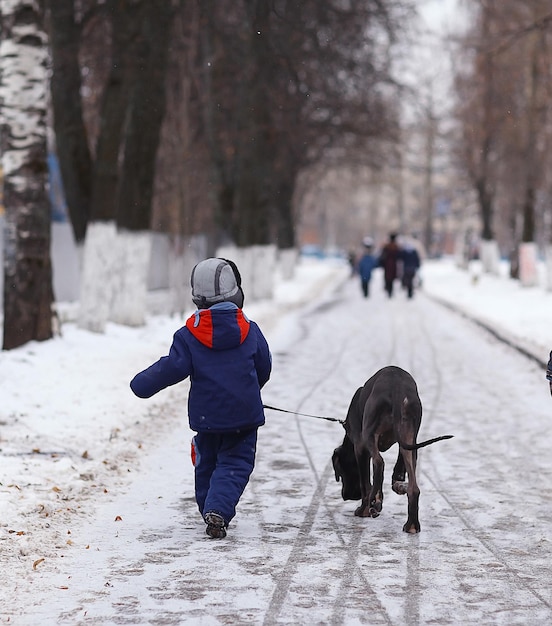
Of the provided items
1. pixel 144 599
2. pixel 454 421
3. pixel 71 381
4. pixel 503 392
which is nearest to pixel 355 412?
pixel 144 599

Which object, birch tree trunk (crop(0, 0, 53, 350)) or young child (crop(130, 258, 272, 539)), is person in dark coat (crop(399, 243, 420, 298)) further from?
young child (crop(130, 258, 272, 539))

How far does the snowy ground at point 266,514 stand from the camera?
16.2 ft

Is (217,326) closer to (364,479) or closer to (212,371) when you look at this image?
(212,371)

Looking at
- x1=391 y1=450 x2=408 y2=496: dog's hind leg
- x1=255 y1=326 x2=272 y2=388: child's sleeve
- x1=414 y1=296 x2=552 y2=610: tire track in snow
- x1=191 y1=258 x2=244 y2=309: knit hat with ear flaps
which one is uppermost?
x1=191 y1=258 x2=244 y2=309: knit hat with ear flaps

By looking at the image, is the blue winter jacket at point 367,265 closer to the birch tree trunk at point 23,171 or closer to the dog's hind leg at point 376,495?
the birch tree trunk at point 23,171

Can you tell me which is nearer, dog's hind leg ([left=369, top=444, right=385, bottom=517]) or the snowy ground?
the snowy ground

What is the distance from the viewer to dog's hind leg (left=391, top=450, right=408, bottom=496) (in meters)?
6.41

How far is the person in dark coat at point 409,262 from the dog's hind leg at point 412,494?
24322 millimetres

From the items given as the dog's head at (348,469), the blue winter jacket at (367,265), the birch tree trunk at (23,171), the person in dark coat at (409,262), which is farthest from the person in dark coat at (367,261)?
the dog's head at (348,469)

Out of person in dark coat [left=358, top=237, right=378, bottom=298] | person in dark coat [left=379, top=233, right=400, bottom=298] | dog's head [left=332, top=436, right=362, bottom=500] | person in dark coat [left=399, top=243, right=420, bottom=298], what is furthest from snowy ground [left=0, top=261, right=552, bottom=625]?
person in dark coat [left=358, top=237, right=378, bottom=298]

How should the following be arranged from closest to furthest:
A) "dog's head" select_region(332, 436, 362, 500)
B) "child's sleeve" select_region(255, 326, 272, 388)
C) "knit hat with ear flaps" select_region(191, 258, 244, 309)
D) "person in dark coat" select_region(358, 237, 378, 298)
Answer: "knit hat with ear flaps" select_region(191, 258, 244, 309) < "child's sleeve" select_region(255, 326, 272, 388) < "dog's head" select_region(332, 436, 362, 500) < "person in dark coat" select_region(358, 237, 378, 298)

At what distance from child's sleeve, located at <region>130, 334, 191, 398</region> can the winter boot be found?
72 centimetres

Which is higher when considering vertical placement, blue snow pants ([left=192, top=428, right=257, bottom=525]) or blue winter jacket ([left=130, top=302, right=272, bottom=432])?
blue winter jacket ([left=130, top=302, right=272, bottom=432])

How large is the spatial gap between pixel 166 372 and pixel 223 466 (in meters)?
0.61
